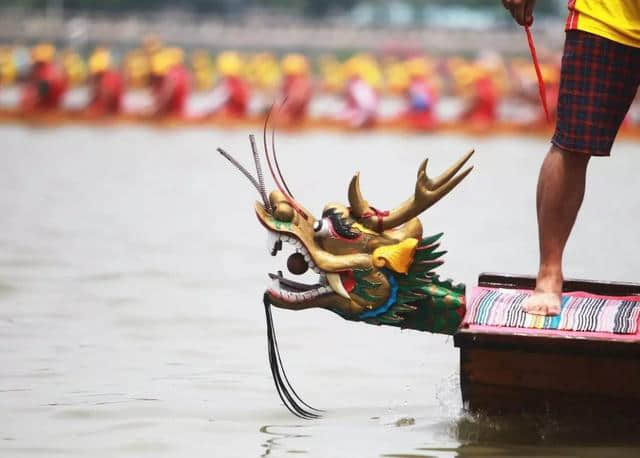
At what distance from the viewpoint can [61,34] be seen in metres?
48.5

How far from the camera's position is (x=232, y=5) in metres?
62.4

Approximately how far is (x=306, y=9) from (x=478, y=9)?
8.72 m

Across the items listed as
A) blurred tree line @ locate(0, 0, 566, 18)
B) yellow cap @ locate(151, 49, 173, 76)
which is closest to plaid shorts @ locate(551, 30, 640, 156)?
yellow cap @ locate(151, 49, 173, 76)

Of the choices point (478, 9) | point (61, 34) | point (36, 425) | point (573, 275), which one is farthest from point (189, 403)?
point (478, 9)

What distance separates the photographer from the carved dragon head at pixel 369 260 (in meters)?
4.15

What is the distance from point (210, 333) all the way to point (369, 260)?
2.12 metres

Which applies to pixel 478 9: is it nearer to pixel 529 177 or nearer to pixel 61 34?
pixel 61 34

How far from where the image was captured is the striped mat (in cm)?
402

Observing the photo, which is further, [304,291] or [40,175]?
[40,175]

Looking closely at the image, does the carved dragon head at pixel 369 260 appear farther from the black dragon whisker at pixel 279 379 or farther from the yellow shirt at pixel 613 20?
the yellow shirt at pixel 613 20

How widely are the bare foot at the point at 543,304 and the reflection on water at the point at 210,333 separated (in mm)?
340

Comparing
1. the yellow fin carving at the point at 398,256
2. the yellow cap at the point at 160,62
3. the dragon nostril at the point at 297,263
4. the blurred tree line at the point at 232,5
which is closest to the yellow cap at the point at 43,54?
the yellow cap at the point at 160,62

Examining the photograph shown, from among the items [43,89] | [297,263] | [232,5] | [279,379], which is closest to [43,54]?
[43,89]

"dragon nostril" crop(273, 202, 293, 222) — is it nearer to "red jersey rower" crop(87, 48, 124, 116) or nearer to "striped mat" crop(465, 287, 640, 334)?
"striped mat" crop(465, 287, 640, 334)
